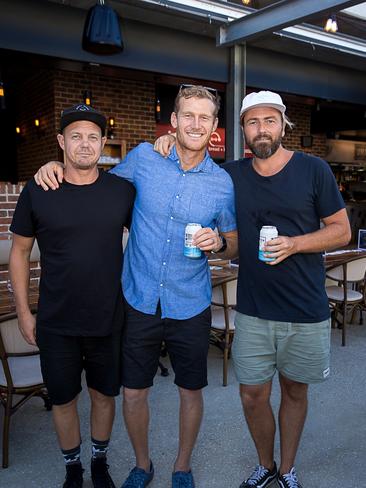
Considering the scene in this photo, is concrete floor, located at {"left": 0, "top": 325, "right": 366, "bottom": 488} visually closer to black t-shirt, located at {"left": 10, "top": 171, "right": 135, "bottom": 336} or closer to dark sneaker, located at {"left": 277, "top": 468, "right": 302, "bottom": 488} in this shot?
dark sneaker, located at {"left": 277, "top": 468, "right": 302, "bottom": 488}

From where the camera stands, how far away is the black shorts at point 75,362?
6.77 ft

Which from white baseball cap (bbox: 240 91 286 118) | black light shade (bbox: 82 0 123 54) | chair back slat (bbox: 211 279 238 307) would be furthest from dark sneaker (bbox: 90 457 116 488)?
black light shade (bbox: 82 0 123 54)

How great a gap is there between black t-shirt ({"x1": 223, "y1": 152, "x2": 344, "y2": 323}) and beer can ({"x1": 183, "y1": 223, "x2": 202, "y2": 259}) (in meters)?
0.30

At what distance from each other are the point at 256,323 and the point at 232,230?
0.48 m

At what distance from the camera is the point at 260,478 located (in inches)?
89.7

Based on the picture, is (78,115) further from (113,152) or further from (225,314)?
(113,152)

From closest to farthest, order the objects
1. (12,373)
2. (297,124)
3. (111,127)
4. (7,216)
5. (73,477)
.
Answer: (73,477) < (12,373) < (7,216) < (111,127) < (297,124)

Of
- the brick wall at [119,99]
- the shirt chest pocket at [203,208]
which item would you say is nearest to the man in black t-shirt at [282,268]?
the shirt chest pocket at [203,208]

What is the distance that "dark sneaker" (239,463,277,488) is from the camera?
226 cm

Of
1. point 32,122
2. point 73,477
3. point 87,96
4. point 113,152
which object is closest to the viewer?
point 73,477

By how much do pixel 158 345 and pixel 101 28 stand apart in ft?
11.2

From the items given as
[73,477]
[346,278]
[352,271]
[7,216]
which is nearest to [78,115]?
[73,477]

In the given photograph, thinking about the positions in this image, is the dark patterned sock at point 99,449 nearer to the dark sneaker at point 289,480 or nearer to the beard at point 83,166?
the dark sneaker at point 289,480

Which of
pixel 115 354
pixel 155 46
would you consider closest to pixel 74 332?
pixel 115 354
